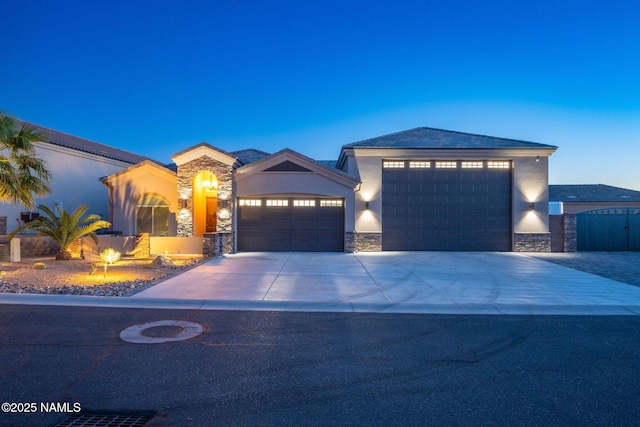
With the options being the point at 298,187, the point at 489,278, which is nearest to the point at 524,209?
the point at 489,278

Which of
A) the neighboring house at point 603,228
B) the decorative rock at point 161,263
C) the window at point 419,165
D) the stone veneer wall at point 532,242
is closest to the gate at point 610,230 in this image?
the neighboring house at point 603,228

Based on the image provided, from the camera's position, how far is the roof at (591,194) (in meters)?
Result: 25.6

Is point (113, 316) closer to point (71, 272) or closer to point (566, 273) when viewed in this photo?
point (71, 272)

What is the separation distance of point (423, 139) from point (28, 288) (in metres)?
17.9

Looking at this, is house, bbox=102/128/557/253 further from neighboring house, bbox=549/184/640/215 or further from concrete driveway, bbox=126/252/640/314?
neighboring house, bbox=549/184/640/215

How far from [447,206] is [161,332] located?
1637cm

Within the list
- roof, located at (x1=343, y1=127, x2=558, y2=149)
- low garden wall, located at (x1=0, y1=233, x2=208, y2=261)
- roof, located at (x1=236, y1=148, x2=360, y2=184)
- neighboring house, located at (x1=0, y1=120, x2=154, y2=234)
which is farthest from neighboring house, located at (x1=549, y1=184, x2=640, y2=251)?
neighboring house, located at (x1=0, y1=120, x2=154, y2=234)

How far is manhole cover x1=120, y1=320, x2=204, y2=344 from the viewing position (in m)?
5.69

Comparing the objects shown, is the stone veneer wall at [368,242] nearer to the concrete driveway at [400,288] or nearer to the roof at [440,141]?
the concrete driveway at [400,288]

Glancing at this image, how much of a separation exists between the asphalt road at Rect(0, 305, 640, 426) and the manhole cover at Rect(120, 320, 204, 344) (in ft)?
0.60

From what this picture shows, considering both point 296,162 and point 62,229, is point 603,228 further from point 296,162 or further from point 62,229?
point 62,229

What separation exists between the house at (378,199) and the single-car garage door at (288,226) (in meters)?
0.05

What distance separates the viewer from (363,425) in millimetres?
3436

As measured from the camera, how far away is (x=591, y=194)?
88.5 ft
